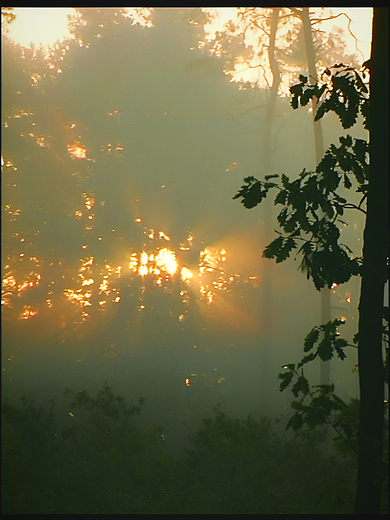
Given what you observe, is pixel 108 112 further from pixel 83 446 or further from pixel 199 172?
pixel 83 446

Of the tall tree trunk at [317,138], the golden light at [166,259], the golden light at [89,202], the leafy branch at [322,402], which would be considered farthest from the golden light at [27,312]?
the leafy branch at [322,402]

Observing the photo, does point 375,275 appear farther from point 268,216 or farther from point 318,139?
point 268,216

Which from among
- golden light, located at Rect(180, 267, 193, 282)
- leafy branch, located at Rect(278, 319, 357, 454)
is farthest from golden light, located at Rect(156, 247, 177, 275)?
leafy branch, located at Rect(278, 319, 357, 454)

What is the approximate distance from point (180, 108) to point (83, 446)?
14.4m

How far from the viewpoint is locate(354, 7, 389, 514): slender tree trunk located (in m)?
3.49

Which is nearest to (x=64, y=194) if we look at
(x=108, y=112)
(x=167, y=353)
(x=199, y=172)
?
(x=108, y=112)

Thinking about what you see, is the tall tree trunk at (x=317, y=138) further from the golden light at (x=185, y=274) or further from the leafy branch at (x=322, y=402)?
the golden light at (x=185, y=274)

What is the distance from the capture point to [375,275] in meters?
3.53

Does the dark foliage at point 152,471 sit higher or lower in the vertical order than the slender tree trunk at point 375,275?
lower

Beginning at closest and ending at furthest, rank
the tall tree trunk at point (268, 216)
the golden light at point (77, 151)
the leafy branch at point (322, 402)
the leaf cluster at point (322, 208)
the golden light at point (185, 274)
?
the leafy branch at point (322, 402) → the leaf cluster at point (322, 208) → the tall tree trunk at point (268, 216) → the golden light at point (77, 151) → the golden light at point (185, 274)

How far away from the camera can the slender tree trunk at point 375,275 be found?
137 inches

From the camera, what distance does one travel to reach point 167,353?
65.5 ft

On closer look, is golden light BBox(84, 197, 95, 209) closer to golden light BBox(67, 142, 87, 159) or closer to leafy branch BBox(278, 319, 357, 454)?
golden light BBox(67, 142, 87, 159)

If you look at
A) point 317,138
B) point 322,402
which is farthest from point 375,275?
point 317,138
